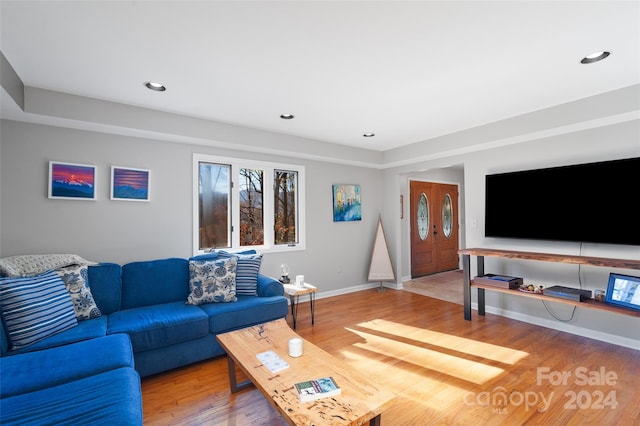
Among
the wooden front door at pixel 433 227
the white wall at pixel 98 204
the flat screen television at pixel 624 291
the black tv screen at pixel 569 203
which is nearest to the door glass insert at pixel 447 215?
the wooden front door at pixel 433 227

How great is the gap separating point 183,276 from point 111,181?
1253 mm

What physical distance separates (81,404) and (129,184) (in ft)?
7.85

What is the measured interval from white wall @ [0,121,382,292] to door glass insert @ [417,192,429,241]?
10.3 feet

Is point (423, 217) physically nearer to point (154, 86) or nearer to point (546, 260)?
point (546, 260)

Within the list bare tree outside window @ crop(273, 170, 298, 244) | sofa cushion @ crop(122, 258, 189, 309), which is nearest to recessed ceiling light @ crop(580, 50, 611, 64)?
bare tree outside window @ crop(273, 170, 298, 244)

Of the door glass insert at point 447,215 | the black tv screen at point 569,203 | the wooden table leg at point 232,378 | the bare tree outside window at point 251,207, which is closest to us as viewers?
the wooden table leg at point 232,378

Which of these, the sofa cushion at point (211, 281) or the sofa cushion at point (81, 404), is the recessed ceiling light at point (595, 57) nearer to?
the sofa cushion at point (211, 281)

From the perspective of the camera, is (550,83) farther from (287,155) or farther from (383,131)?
(287,155)

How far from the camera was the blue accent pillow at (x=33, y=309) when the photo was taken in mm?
1968

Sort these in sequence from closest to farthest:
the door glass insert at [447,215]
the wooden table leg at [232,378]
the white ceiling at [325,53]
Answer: the white ceiling at [325,53]
the wooden table leg at [232,378]
the door glass insert at [447,215]

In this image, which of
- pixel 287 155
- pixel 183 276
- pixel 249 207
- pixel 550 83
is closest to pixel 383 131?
pixel 287 155

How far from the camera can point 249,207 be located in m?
4.16

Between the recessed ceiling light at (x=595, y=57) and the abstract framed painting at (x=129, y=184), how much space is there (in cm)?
417

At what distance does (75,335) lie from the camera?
2127 millimetres
